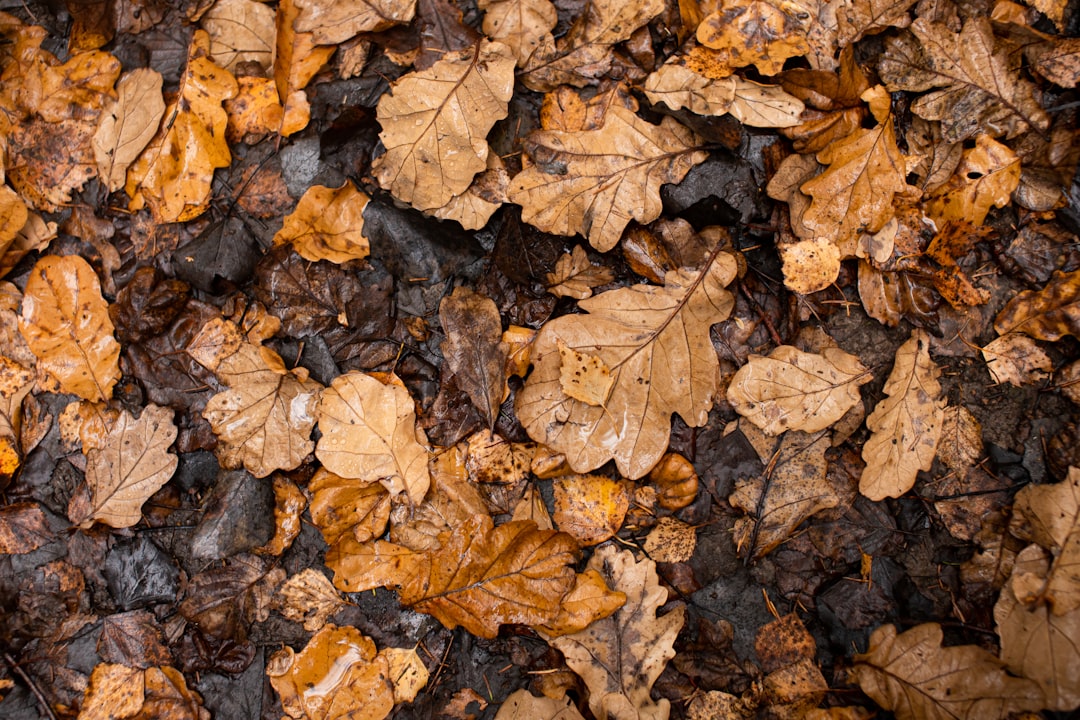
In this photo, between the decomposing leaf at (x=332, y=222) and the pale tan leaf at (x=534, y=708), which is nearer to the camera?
the pale tan leaf at (x=534, y=708)

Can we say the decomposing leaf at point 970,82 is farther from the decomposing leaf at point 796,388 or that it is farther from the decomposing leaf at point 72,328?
the decomposing leaf at point 72,328

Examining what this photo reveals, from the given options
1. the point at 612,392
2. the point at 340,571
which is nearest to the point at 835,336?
the point at 612,392

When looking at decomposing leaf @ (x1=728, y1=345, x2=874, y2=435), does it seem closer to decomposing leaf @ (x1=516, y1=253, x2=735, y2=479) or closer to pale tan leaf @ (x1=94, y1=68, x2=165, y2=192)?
decomposing leaf @ (x1=516, y1=253, x2=735, y2=479)

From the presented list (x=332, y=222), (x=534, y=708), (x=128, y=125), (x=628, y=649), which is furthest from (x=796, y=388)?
(x=128, y=125)

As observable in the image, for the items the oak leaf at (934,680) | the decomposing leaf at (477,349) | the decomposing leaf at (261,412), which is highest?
the decomposing leaf at (477,349)

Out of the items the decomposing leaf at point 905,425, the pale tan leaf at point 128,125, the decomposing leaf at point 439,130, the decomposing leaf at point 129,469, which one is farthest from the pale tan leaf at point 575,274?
the pale tan leaf at point 128,125

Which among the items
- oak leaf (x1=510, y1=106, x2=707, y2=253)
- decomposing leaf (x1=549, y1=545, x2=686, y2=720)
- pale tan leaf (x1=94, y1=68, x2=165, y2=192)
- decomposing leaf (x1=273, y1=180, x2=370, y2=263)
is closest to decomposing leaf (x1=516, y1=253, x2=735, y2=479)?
oak leaf (x1=510, y1=106, x2=707, y2=253)
